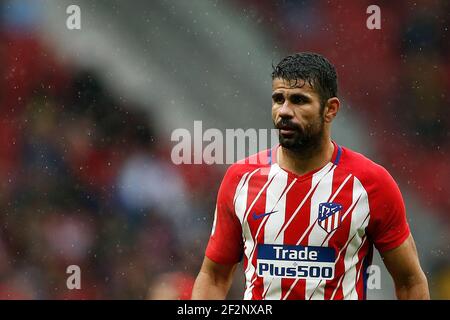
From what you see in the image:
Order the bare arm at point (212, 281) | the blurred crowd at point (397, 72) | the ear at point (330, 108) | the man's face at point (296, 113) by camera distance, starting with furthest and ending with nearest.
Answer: the blurred crowd at point (397, 72) < the bare arm at point (212, 281) < the ear at point (330, 108) < the man's face at point (296, 113)

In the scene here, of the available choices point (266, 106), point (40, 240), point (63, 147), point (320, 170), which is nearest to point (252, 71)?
point (266, 106)

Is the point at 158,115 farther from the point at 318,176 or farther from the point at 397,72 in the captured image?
the point at 318,176

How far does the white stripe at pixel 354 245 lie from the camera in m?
3.12

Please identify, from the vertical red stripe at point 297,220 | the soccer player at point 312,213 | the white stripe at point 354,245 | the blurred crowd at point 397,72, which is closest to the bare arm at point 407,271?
the soccer player at point 312,213

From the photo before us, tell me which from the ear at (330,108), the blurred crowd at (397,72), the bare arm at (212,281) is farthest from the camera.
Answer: the blurred crowd at (397,72)

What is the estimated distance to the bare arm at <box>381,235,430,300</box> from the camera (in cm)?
315

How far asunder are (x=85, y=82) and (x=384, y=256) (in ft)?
12.6

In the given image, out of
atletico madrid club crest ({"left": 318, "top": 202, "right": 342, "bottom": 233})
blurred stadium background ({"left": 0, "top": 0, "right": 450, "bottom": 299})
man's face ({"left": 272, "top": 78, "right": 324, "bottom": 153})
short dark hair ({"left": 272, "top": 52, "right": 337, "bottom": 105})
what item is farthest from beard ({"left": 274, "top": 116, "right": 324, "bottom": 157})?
blurred stadium background ({"left": 0, "top": 0, "right": 450, "bottom": 299})

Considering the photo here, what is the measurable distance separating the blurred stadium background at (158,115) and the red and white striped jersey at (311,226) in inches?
116

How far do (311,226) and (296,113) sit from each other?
0.42 m

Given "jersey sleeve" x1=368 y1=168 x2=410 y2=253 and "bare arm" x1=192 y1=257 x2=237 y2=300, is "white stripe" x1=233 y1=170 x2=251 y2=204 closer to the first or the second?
"bare arm" x1=192 y1=257 x2=237 y2=300

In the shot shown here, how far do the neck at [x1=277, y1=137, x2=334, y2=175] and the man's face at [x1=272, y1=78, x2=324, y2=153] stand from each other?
0.08m

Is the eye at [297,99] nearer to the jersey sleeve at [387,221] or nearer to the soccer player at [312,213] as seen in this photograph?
the soccer player at [312,213]

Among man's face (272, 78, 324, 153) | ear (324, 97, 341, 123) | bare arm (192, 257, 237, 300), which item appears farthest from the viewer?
bare arm (192, 257, 237, 300)
